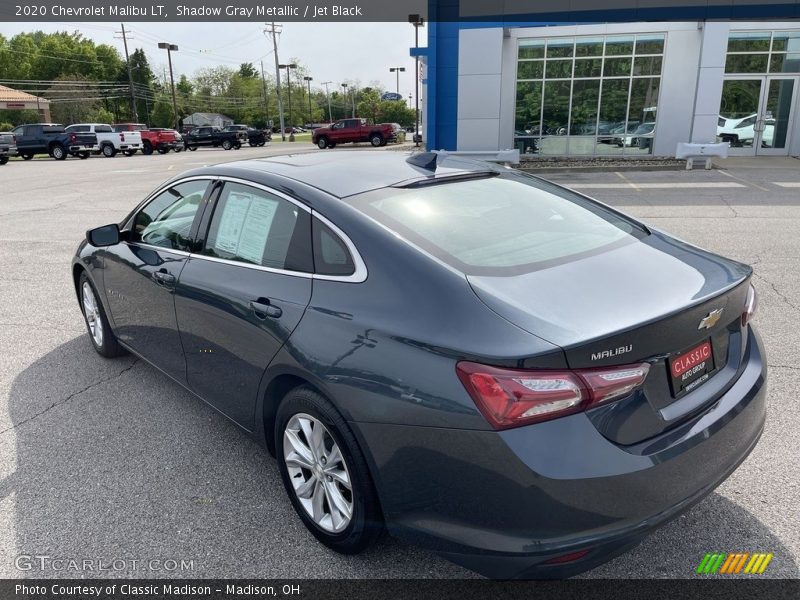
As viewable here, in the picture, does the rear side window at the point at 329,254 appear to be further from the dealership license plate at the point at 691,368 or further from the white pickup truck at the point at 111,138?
the white pickup truck at the point at 111,138

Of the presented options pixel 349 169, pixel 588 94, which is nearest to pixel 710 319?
pixel 349 169

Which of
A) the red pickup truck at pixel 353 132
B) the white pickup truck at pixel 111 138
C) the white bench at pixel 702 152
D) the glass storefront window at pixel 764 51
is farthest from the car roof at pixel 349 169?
the red pickup truck at pixel 353 132

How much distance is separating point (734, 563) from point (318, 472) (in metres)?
1.76

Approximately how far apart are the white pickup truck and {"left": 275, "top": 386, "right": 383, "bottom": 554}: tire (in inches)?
1508

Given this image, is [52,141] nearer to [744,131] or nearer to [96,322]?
[744,131]

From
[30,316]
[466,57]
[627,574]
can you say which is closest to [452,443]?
[627,574]

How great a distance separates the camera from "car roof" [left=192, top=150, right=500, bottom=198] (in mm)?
2926

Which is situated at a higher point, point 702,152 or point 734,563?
point 702,152

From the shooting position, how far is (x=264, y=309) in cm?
274

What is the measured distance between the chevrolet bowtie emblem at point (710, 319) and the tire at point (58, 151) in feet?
132

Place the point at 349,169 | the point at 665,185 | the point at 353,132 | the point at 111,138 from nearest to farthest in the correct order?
1. the point at 349,169
2. the point at 665,185
3. the point at 111,138
4. the point at 353,132

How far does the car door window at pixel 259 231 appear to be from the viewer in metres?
2.77

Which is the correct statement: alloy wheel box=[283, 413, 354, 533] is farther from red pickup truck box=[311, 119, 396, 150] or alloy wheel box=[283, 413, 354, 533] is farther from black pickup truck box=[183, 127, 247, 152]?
black pickup truck box=[183, 127, 247, 152]

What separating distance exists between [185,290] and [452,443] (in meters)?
1.95
